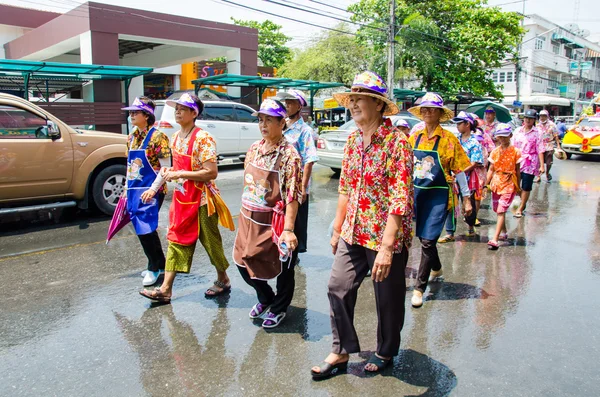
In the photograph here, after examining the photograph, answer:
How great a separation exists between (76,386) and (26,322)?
1.28 meters

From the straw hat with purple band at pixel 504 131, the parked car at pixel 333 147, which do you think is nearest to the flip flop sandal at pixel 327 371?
the straw hat with purple band at pixel 504 131

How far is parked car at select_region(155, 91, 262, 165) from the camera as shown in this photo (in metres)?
13.7

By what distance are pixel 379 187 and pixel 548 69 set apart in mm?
57544

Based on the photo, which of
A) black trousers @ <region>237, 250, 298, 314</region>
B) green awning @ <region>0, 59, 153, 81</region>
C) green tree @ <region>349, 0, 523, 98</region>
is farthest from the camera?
green tree @ <region>349, 0, 523, 98</region>

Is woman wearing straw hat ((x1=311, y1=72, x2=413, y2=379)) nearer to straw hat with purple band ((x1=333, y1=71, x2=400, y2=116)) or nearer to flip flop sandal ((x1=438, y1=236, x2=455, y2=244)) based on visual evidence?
straw hat with purple band ((x1=333, y1=71, x2=400, y2=116))

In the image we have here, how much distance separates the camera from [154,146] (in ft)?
15.3

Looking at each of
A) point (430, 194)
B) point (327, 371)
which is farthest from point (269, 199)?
point (430, 194)

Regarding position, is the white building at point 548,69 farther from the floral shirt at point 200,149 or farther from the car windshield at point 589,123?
the floral shirt at point 200,149

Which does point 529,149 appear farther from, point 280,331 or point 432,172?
point 280,331

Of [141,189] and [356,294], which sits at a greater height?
[141,189]

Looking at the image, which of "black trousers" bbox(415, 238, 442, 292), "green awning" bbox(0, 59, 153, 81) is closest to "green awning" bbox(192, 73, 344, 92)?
"green awning" bbox(0, 59, 153, 81)

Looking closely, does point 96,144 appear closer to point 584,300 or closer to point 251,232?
point 251,232

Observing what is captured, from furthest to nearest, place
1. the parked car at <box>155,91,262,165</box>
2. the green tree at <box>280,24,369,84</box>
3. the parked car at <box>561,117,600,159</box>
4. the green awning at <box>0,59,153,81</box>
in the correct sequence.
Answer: the green tree at <box>280,24,369,84</box>, the parked car at <box>561,117,600,159</box>, the parked car at <box>155,91,262,165</box>, the green awning at <box>0,59,153,81</box>

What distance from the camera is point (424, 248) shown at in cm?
454
